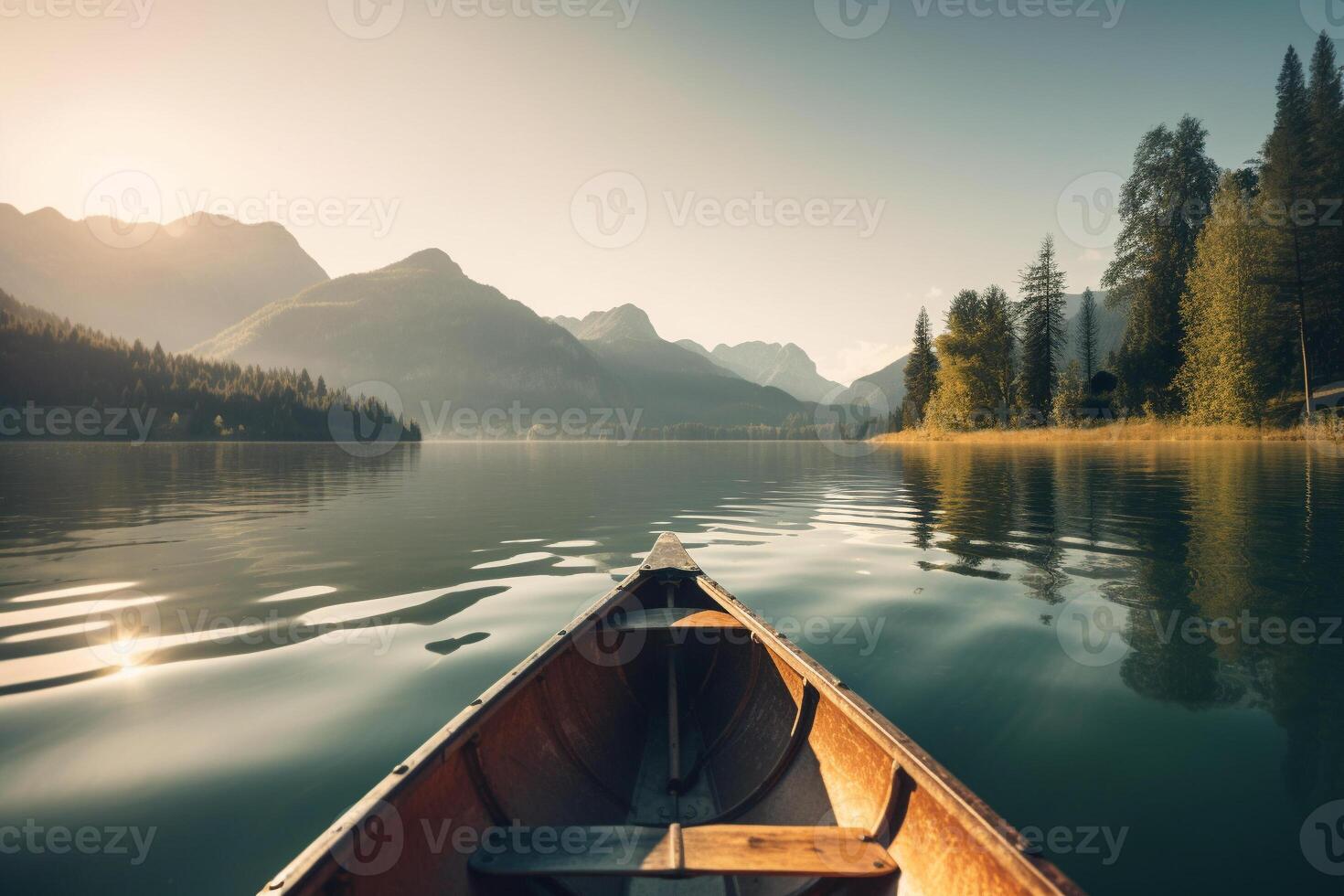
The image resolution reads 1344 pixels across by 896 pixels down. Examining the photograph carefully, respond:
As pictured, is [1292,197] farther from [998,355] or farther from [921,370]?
[921,370]

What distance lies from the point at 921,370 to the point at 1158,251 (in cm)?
3694

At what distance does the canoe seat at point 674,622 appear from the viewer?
6.86m

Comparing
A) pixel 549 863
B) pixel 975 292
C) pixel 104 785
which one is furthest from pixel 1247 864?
pixel 975 292

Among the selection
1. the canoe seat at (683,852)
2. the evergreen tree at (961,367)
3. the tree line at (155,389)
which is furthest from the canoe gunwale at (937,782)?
the tree line at (155,389)

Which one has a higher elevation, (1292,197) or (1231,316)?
(1292,197)

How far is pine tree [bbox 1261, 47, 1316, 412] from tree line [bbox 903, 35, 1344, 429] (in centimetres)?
9

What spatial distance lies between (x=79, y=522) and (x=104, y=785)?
19.7m

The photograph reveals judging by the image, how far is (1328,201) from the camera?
39938 millimetres

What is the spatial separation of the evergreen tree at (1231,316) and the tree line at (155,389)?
151404 mm

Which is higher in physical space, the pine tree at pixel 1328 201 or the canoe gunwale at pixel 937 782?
the pine tree at pixel 1328 201

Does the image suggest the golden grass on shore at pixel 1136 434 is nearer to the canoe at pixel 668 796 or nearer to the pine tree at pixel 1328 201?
the pine tree at pixel 1328 201

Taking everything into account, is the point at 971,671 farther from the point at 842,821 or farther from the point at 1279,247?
the point at 1279,247

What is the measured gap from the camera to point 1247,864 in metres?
3.81

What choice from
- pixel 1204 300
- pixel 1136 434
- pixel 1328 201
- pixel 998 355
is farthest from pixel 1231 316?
pixel 998 355
